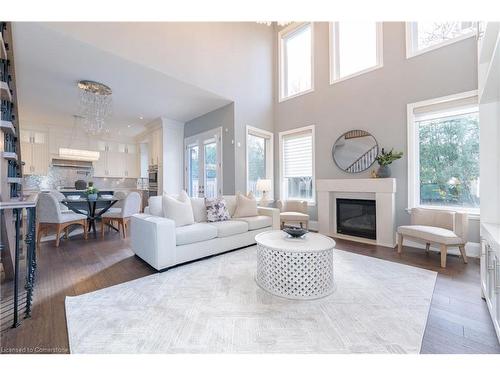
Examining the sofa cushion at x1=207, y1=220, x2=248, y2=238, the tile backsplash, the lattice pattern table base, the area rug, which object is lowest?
the area rug

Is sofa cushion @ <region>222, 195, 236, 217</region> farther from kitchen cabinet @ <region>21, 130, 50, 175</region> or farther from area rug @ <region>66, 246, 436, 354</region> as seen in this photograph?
kitchen cabinet @ <region>21, 130, 50, 175</region>

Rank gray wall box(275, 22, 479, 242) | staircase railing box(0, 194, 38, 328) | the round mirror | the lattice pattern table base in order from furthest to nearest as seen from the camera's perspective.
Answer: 1. the round mirror
2. gray wall box(275, 22, 479, 242)
3. the lattice pattern table base
4. staircase railing box(0, 194, 38, 328)

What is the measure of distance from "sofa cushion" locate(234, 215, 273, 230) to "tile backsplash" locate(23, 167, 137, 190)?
6.44m

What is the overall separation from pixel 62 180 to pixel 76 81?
14.7 feet

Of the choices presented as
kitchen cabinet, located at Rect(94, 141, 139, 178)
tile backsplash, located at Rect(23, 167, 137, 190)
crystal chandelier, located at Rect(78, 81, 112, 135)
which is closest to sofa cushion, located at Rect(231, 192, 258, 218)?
crystal chandelier, located at Rect(78, 81, 112, 135)

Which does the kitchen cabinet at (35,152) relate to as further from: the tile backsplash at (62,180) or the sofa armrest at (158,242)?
the sofa armrest at (158,242)

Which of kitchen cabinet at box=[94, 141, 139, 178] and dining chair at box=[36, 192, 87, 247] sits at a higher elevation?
kitchen cabinet at box=[94, 141, 139, 178]

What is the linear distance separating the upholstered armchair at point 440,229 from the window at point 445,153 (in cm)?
39

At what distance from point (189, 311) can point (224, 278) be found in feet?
2.09

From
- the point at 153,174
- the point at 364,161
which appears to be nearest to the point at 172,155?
the point at 153,174

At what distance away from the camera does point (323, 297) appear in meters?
1.90

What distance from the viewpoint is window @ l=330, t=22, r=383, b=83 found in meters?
4.04

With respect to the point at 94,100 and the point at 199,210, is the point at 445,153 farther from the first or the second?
the point at 94,100

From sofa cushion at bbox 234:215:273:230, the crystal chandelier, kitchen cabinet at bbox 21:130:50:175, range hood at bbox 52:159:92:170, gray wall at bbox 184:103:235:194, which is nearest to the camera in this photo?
sofa cushion at bbox 234:215:273:230
